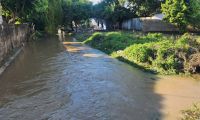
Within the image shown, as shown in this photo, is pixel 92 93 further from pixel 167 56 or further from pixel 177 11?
pixel 177 11

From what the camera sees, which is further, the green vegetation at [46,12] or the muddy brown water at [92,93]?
the green vegetation at [46,12]

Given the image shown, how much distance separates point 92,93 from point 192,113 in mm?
3913

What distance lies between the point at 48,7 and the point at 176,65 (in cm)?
3195

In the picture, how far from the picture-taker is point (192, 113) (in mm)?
9086

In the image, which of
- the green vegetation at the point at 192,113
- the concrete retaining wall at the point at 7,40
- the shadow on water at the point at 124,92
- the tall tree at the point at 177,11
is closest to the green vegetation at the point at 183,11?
the tall tree at the point at 177,11

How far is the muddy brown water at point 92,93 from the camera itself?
9.50m

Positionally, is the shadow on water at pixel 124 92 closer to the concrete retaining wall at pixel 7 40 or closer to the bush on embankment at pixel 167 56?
the bush on embankment at pixel 167 56

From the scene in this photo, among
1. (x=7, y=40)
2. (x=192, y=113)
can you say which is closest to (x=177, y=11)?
(x=7, y=40)

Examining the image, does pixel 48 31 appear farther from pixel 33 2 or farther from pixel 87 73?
pixel 87 73

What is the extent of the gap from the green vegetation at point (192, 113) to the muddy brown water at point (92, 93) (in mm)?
247

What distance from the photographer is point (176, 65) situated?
1512cm

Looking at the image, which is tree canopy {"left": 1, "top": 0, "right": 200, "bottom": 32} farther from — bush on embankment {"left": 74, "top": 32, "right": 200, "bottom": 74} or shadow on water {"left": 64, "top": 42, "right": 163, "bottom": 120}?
shadow on water {"left": 64, "top": 42, "right": 163, "bottom": 120}

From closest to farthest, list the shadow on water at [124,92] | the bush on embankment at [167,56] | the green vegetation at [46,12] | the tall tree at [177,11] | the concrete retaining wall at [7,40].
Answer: the shadow on water at [124,92] < the bush on embankment at [167,56] < the concrete retaining wall at [7,40] < the tall tree at [177,11] < the green vegetation at [46,12]

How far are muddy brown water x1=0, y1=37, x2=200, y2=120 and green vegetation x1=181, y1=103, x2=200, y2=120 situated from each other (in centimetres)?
25
